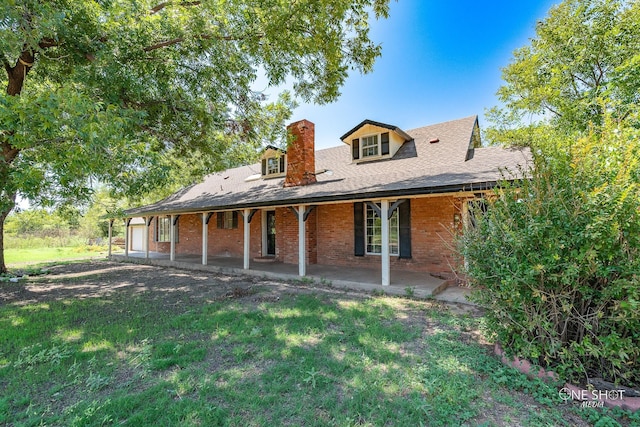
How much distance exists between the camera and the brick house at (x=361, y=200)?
271 inches

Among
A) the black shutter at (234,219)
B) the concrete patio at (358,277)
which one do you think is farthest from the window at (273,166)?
the concrete patio at (358,277)

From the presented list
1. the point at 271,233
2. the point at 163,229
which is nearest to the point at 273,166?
the point at 271,233

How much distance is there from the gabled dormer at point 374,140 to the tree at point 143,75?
Result: 2.61 meters

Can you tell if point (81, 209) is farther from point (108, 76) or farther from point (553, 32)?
point (553, 32)

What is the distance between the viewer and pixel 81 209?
425 inches

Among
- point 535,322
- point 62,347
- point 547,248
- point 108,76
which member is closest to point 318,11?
point 108,76

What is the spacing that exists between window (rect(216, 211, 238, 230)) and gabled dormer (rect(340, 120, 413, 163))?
6.04 m

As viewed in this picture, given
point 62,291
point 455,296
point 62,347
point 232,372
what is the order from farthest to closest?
point 62,291 → point 455,296 → point 62,347 → point 232,372

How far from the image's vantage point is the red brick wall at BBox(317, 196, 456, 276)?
804cm

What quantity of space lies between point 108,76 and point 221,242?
8551 millimetres

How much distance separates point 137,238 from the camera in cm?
2069

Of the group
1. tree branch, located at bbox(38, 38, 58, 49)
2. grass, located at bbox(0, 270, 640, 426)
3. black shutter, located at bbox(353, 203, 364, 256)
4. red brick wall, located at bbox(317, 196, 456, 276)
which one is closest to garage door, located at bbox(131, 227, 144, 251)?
tree branch, located at bbox(38, 38, 58, 49)

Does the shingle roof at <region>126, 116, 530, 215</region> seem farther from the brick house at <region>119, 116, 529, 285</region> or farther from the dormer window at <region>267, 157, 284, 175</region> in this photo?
the dormer window at <region>267, 157, 284, 175</region>

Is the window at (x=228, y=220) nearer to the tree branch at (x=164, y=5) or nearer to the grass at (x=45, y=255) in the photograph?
the tree branch at (x=164, y=5)
